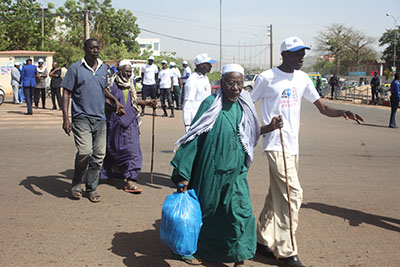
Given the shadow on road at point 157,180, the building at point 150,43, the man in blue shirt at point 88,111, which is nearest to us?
the man in blue shirt at point 88,111

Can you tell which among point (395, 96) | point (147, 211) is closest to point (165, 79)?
point (395, 96)

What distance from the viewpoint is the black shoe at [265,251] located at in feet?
14.3

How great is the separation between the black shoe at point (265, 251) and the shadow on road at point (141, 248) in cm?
81

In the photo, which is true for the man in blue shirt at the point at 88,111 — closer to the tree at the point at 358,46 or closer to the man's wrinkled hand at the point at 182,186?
the man's wrinkled hand at the point at 182,186

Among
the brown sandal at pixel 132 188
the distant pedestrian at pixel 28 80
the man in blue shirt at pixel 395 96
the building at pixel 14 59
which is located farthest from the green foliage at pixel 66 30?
the brown sandal at pixel 132 188

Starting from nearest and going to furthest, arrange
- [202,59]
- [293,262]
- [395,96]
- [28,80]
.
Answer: [293,262]
[202,59]
[395,96]
[28,80]

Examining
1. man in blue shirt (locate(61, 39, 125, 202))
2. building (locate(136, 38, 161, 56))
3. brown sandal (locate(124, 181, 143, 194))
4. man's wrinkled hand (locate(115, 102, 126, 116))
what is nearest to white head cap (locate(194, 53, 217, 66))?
man's wrinkled hand (locate(115, 102, 126, 116))

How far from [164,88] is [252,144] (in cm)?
1367

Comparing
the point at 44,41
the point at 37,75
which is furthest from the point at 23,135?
the point at 44,41

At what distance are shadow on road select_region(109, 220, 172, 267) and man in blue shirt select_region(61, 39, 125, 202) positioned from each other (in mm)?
1399

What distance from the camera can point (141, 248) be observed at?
4535 mm

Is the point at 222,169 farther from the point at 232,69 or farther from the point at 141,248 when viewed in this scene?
the point at 141,248

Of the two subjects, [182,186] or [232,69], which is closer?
[182,186]

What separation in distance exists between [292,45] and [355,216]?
2421 mm
